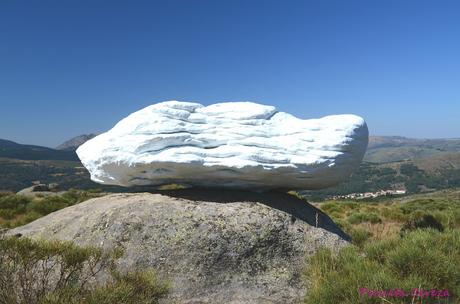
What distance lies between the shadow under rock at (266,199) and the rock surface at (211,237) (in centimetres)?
3

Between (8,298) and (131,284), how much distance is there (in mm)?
1872

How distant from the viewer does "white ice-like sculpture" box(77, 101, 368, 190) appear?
37.0 feet

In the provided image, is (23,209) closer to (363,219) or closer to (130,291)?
(363,219)

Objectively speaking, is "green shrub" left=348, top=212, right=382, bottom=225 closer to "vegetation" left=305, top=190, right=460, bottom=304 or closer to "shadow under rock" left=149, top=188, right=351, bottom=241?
"shadow under rock" left=149, top=188, right=351, bottom=241

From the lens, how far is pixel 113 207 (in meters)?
11.2

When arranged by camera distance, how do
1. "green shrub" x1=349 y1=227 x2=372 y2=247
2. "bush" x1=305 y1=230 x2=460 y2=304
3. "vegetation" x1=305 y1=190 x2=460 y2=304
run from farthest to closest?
1. "green shrub" x1=349 y1=227 x2=372 y2=247
2. "bush" x1=305 y1=230 x2=460 y2=304
3. "vegetation" x1=305 y1=190 x2=460 y2=304

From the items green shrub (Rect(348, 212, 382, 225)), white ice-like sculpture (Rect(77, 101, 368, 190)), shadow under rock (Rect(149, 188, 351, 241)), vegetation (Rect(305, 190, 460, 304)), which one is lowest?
green shrub (Rect(348, 212, 382, 225))

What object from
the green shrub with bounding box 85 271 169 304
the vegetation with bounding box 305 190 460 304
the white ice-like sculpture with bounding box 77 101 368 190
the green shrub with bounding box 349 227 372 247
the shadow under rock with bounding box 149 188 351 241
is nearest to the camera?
the green shrub with bounding box 85 271 169 304

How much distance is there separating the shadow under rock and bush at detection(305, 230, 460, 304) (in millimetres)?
2537

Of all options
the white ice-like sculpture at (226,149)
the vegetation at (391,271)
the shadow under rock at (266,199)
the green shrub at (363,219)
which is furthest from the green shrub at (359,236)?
the green shrub at (363,219)

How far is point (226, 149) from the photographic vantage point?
11453mm

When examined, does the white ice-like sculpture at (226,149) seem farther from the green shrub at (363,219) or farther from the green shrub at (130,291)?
the green shrub at (363,219)

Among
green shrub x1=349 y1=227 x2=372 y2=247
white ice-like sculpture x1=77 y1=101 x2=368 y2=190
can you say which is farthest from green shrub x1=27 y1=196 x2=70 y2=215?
green shrub x1=349 y1=227 x2=372 y2=247

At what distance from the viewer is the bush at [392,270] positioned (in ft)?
22.4
